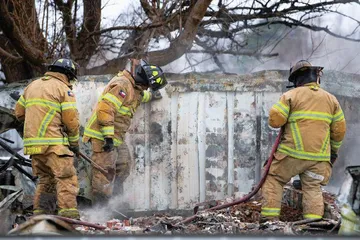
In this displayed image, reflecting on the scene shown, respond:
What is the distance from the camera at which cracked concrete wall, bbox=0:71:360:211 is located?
7.66 metres

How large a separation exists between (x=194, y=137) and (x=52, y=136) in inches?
85.4

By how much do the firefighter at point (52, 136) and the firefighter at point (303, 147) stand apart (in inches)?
77.5

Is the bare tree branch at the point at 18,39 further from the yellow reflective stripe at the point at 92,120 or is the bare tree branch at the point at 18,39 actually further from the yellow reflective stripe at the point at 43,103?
the yellow reflective stripe at the point at 43,103

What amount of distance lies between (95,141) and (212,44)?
5645 mm

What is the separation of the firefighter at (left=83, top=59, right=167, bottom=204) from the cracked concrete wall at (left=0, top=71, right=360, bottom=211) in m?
0.38

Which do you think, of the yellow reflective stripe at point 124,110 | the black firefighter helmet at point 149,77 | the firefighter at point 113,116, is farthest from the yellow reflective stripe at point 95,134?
the black firefighter helmet at point 149,77

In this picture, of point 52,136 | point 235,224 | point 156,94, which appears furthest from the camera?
point 156,94

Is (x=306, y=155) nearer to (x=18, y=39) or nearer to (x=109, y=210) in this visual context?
(x=109, y=210)

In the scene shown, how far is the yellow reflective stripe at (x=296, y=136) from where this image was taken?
19.9ft

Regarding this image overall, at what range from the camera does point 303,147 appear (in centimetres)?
606

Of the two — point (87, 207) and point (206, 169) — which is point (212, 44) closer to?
point (206, 169)

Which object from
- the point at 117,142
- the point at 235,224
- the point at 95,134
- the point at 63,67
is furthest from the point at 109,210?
the point at 235,224

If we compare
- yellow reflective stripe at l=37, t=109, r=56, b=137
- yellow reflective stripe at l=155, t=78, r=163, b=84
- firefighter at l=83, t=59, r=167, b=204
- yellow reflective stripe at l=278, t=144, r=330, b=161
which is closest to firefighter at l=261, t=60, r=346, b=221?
yellow reflective stripe at l=278, t=144, r=330, b=161

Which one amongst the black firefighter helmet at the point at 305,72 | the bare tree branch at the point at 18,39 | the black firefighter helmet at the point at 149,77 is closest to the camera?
the black firefighter helmet at the point at 305,72
